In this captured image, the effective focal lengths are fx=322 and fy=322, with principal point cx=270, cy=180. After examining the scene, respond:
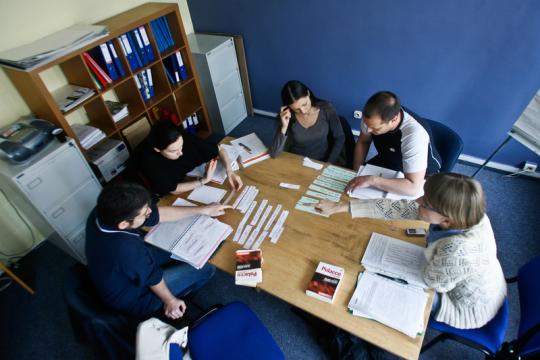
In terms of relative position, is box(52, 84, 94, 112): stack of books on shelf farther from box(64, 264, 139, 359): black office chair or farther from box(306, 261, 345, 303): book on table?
box(306, 261, 345, 303): book on table

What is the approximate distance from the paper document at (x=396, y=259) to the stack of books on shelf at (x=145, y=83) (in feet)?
8.55

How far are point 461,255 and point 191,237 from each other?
1.31 metres

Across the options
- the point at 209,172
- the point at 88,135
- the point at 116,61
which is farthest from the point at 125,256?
the point at 116,61

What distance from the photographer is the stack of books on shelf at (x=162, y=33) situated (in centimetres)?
304

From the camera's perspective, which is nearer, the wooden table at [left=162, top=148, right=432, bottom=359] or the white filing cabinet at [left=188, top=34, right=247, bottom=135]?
the wooden table at [left=162, top=148, right=432, bottom=359]

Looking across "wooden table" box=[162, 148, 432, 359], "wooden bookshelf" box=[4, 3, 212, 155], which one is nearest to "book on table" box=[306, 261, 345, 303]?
"wooden table" box=[162, 148, 432, 359]

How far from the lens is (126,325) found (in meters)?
1.56

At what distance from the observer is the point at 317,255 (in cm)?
163

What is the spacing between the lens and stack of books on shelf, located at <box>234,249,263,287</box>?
154 cm

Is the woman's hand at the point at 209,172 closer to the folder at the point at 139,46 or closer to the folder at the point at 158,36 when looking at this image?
the folder at the point at 139,46

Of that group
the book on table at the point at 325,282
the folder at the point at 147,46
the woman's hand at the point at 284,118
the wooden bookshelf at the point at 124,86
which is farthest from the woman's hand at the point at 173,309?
the folder at the point at 147,46

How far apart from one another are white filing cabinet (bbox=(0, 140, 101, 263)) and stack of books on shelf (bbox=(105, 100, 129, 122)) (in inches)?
25.0

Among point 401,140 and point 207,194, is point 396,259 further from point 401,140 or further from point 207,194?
point 207,194

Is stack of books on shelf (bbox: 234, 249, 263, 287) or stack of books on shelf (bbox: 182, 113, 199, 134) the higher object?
stack of books on shelf (bbox: 234, 249, 263, 287)
